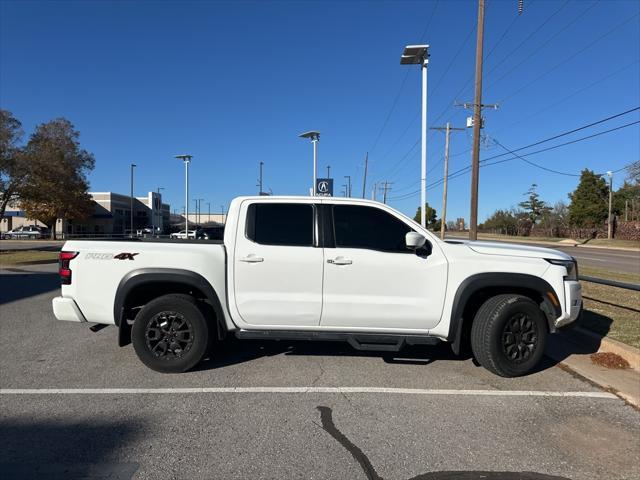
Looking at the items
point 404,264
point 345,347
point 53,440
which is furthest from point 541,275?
point 53,440

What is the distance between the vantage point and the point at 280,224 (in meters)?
5.30

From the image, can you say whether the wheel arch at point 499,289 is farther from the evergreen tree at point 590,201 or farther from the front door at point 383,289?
the evergreen tree at point 590,201

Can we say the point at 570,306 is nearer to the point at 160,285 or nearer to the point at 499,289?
the point at 499,289

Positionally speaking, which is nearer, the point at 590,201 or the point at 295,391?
the point at 295,391

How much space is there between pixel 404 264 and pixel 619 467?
2.50 meters

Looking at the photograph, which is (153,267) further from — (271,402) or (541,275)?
(541,275)

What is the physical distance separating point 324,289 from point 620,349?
3687 mm

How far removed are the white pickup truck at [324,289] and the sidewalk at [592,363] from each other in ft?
2.35

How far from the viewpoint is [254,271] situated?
5117 millimetres

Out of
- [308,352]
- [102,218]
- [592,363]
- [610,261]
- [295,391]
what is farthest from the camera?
[102,218]

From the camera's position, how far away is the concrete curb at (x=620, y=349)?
547 centimetres

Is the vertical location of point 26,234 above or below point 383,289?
below

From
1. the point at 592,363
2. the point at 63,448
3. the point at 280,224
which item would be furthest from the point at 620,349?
the point at 63,448

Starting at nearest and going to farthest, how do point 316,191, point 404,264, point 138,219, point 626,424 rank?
point 626,424 → point 404,264 → point 316,191 → point 138,219
